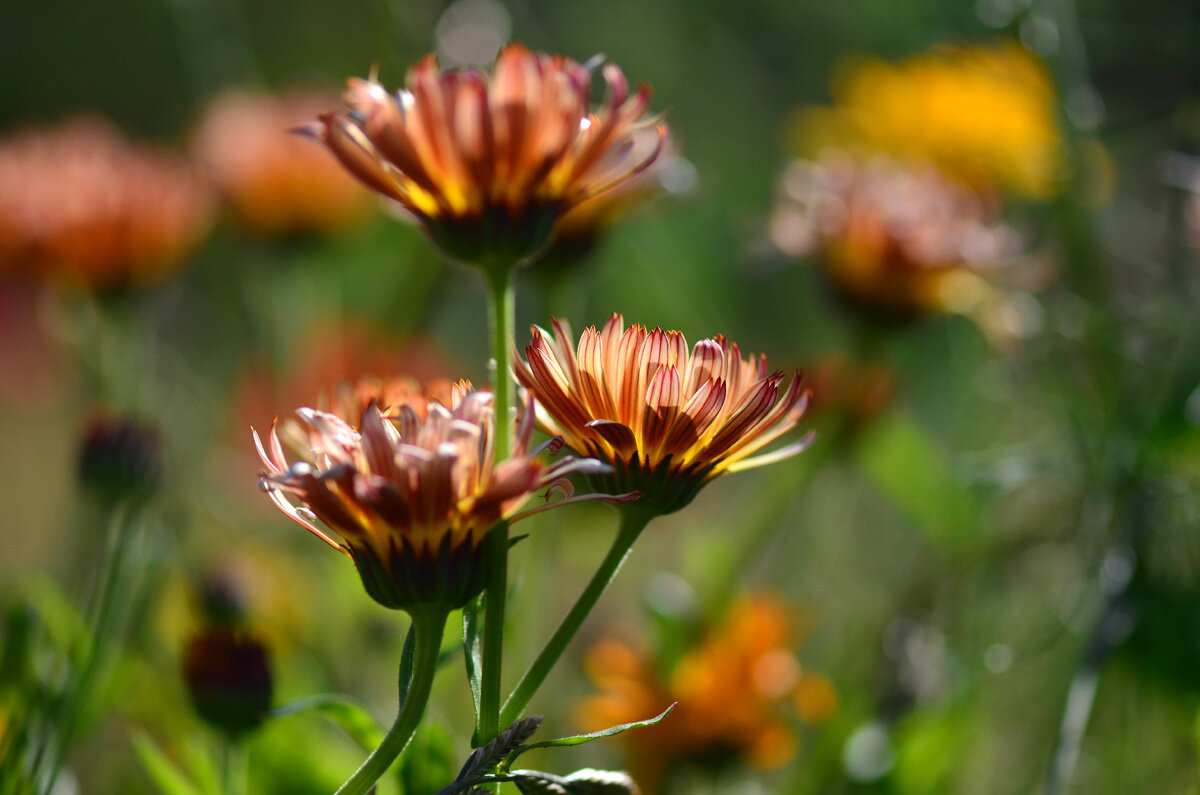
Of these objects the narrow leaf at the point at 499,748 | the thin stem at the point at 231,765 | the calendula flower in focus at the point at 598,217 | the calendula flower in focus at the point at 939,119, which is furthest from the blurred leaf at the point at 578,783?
the calendula flower in focus at the point at 939,119

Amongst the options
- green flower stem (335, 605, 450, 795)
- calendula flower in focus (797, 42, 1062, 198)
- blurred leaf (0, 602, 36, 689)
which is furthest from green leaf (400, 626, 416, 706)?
calendula flower in focus (797, 42, 1062, 198)

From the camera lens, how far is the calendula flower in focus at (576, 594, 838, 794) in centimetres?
35

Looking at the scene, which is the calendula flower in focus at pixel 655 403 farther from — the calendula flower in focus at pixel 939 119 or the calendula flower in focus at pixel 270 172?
the calendula flower in focus at pixel 939 119

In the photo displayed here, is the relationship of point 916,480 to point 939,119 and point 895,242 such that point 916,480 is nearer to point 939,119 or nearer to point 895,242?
point 895,242

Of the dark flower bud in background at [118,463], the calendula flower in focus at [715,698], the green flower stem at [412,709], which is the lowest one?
the calendula flower in focus at [715,698]

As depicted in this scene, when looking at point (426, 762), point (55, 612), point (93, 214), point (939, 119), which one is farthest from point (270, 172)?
point (939, 119)

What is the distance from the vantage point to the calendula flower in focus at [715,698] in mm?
349

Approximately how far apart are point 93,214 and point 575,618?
318 mm

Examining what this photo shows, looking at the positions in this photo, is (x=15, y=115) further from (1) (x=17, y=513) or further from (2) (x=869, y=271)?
(2) (x=869, y=271)

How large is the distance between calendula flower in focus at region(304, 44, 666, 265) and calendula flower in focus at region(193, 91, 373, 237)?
33 centimetres

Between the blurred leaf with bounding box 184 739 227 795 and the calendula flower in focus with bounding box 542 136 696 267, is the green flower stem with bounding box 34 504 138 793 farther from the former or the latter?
the calendula flower in focus with bounding box 542 136 696 267

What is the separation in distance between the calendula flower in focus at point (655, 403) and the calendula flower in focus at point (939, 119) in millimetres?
608

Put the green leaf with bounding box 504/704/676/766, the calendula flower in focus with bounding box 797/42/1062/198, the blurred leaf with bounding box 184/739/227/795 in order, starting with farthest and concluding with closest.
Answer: the calendula flower in focus with bounding box 797/42/1062/198, the blurred leaf with bounding box 184/739/227/795, the green leaf with bounding box 504/704/676/766

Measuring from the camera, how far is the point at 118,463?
291 millimetres
